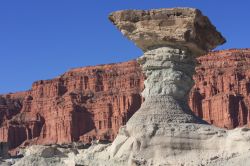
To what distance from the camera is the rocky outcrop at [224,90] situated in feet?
397

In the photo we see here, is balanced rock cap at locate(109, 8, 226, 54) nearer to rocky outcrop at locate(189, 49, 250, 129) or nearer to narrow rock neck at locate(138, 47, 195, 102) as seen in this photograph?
narrow rock neck at locate(138, 47, 195, 102)

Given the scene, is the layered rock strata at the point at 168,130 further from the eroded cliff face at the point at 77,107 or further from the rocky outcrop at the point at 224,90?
the eroded cliff face at the point at 77,107

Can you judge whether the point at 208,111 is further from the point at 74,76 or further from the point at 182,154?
the point at 182,154

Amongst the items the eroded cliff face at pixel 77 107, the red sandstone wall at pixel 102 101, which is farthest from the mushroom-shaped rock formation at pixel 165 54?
the eroded cliff face at pixel 77 107

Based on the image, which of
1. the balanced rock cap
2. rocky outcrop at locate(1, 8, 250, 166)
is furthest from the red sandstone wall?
rocky outcrop at locate(1, 8, 250, 166)

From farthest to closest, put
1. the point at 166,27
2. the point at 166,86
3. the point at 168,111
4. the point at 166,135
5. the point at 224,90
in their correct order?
the point at 224,90 → the point at 166,86 → the point at 166,27 → the point at 168,111 → the point at 166,135

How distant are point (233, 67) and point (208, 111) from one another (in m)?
11.4

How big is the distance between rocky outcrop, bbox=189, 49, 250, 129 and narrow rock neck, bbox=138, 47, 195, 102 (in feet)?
322

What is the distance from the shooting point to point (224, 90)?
12850 cm


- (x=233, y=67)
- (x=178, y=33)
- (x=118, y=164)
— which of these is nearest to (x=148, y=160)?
(x=118, y=164)

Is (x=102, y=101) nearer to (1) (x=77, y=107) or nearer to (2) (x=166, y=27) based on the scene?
(1) (x=77, y=107)

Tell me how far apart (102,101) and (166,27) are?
126301 mm

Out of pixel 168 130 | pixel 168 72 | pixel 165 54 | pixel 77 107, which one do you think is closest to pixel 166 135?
pixel 168 130

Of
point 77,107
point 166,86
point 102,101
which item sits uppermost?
point 102,101
